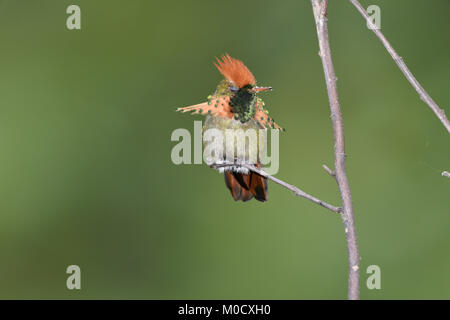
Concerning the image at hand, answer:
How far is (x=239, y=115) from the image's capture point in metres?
2.15

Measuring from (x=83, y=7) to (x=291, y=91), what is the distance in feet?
5.39

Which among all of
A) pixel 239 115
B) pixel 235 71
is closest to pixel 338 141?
pixel 235 71

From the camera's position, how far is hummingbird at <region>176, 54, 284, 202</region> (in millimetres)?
1924

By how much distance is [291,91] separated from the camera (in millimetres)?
4059

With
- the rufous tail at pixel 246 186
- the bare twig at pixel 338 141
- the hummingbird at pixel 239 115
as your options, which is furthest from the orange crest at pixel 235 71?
the bare twig at pixel 338 141

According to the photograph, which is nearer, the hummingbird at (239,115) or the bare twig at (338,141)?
the bare twig at (338,141)

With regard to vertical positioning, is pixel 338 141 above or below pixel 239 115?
below

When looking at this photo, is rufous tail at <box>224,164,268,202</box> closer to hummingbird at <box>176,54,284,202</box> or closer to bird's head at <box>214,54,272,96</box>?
hummingbird at <box>176,54,284,202</box>

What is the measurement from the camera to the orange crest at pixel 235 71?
1866 mm

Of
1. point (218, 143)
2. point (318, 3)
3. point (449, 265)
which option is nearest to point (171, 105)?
point (218, 143)

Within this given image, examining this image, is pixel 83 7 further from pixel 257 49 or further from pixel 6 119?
pixel 257 49

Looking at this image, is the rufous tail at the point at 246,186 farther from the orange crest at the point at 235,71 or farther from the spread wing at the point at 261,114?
the orange crest at the point at 235,71

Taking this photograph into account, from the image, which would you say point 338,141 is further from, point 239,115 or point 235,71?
point 239,115

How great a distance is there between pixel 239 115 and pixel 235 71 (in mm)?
289
